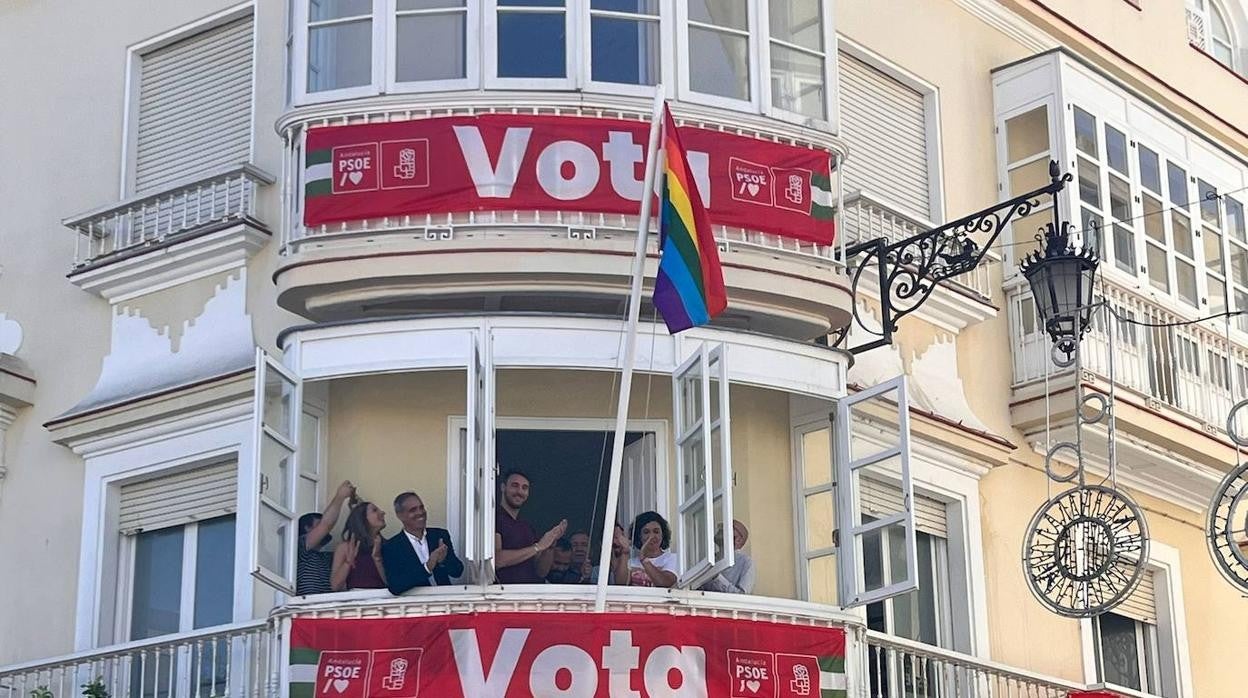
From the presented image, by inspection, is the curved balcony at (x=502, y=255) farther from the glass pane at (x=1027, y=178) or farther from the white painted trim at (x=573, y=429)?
the glass pane at (x=1027, y=178)

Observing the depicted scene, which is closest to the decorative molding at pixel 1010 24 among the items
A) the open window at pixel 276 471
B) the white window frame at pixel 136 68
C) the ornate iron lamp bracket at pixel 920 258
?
the ornate iron lamp bracket at pixel 920 258

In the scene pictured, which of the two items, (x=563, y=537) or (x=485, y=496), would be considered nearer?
(x=485, y=496)

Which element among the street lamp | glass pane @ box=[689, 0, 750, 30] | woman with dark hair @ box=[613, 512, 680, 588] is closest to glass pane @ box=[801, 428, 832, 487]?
woman with dark hair @ box=[613, 512, 680, 588]

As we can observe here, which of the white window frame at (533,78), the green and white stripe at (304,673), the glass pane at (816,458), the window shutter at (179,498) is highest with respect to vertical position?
the white window frame at (533,78)

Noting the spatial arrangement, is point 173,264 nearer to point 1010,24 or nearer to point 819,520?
point 819,520

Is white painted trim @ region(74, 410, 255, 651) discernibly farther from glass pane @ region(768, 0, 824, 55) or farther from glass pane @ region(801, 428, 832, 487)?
glass pane @ region(768, 0, 824, 55)

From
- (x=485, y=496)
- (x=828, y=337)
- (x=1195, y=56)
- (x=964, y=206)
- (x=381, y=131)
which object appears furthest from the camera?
(x=1195, y=56)

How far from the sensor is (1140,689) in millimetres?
Answer: 19375

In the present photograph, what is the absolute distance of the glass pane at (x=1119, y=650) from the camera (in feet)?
62.3

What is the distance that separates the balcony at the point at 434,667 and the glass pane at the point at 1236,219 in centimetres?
589

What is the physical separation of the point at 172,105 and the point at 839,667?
674 cm

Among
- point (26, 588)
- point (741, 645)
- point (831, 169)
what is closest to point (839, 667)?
point (741, 645)

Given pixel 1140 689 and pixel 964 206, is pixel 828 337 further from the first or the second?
pixel 1140 689

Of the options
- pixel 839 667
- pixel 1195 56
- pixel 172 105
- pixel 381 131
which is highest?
pixel 1195 56
